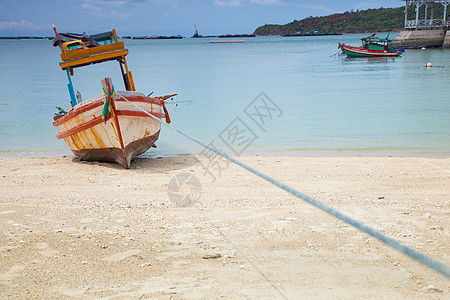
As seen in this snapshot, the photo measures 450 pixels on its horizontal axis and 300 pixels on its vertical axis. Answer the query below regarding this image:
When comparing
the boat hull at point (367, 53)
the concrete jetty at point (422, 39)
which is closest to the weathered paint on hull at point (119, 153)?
the boat hull at point (367, 53)

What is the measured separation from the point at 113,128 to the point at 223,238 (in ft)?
15.3

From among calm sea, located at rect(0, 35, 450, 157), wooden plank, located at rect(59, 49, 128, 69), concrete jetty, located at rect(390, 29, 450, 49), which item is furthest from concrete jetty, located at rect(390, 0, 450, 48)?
wooden plank, located at rect(59, 49, 128, 69)

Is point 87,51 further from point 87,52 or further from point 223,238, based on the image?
point 223,238

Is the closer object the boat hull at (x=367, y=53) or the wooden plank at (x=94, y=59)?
the wooden plank at (x=94, y=59)

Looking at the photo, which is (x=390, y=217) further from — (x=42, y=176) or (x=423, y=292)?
(x=42, y=176)

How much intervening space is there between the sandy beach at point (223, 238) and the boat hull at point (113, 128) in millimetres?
1131

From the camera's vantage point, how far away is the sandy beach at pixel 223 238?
3656 mm

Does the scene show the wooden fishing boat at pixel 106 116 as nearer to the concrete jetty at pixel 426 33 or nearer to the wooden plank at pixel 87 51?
the wooden plank at pixel 87 51

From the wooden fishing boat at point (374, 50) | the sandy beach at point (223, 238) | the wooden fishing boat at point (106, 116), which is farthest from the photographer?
the wooden fishing boat at point (374, 50)

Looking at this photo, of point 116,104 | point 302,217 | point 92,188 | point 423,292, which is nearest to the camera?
point 423,292

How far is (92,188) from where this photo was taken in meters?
7.44

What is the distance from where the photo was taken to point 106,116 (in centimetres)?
842

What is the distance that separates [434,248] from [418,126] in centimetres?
1068

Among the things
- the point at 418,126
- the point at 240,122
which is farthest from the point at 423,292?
the point at 240,122
